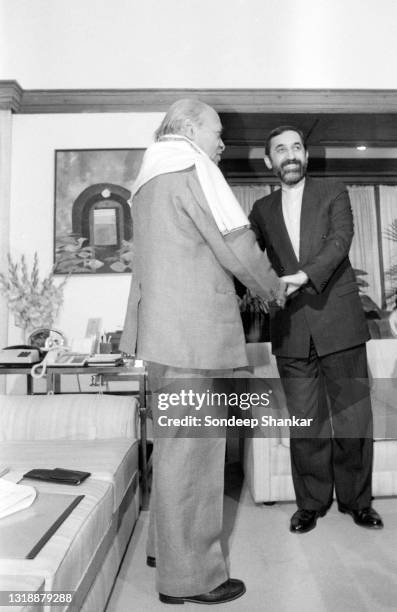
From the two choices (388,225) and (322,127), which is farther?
(388,225)

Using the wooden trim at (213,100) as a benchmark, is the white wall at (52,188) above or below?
below

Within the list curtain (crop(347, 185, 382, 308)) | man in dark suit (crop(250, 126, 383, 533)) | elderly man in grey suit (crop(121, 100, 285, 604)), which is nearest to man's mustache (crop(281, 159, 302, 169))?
man in dark suit (crop(250, 126, 383, 533))

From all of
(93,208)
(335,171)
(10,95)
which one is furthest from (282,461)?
(335,171)

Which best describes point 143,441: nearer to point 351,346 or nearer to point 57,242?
point 351,346

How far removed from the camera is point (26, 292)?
9.98 ft

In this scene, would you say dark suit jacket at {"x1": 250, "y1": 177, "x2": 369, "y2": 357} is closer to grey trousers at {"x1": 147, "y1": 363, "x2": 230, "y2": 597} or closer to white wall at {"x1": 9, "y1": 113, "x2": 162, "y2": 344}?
grey trousers at {"x1": 147, "y1": 363, "x2": 230, "y2": 597}

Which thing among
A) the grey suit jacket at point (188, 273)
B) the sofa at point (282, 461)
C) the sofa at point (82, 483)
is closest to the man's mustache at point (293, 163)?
the grey suit jacket at point (188, 273)

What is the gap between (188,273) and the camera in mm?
1281

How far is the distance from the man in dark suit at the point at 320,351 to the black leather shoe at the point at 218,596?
0.53 m

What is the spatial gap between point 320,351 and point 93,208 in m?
2.10

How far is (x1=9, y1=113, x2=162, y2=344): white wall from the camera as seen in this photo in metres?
3.31

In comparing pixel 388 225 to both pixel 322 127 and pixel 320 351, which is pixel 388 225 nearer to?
pixel 322 127

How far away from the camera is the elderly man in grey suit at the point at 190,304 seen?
4.14 feet
